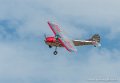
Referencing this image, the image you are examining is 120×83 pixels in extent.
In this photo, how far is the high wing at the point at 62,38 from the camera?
103 metres

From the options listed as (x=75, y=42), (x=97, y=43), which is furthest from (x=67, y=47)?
(x=97, y=43)

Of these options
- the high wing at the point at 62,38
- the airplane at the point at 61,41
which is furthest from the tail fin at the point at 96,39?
the high wing at the point at 62,38

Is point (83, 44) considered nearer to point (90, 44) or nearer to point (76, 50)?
point (90, 44)

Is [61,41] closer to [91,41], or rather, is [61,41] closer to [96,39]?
[91,41]

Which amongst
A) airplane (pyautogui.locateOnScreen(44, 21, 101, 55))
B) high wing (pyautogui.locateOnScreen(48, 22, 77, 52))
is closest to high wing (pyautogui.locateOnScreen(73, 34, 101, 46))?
airplane (pyautogui.locateOnScreen(44, 21, 101, 55))

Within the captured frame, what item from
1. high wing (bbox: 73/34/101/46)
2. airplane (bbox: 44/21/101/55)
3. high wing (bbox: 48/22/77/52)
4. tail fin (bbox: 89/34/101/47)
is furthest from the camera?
tail fin (bbox: 89/34/101/47)

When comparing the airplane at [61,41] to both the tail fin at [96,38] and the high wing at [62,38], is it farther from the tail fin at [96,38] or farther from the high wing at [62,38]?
the tail fin at [96,38]

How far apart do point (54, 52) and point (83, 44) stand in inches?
525

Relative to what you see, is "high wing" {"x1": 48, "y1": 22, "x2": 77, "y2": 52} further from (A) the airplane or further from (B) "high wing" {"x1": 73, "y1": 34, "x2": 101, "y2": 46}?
(B) "high wing" {"x1": 73, "y1": 34, "x2": 101, "y2": 46}

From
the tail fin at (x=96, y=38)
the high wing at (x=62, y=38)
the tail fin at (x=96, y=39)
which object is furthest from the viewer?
the tail fin at (x=96, y=38)

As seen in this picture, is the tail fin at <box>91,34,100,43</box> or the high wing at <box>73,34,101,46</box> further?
the tail fin at <box>91,34,100,43</box>

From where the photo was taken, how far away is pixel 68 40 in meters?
109

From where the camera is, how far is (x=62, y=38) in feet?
355

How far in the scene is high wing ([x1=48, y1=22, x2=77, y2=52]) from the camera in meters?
103
